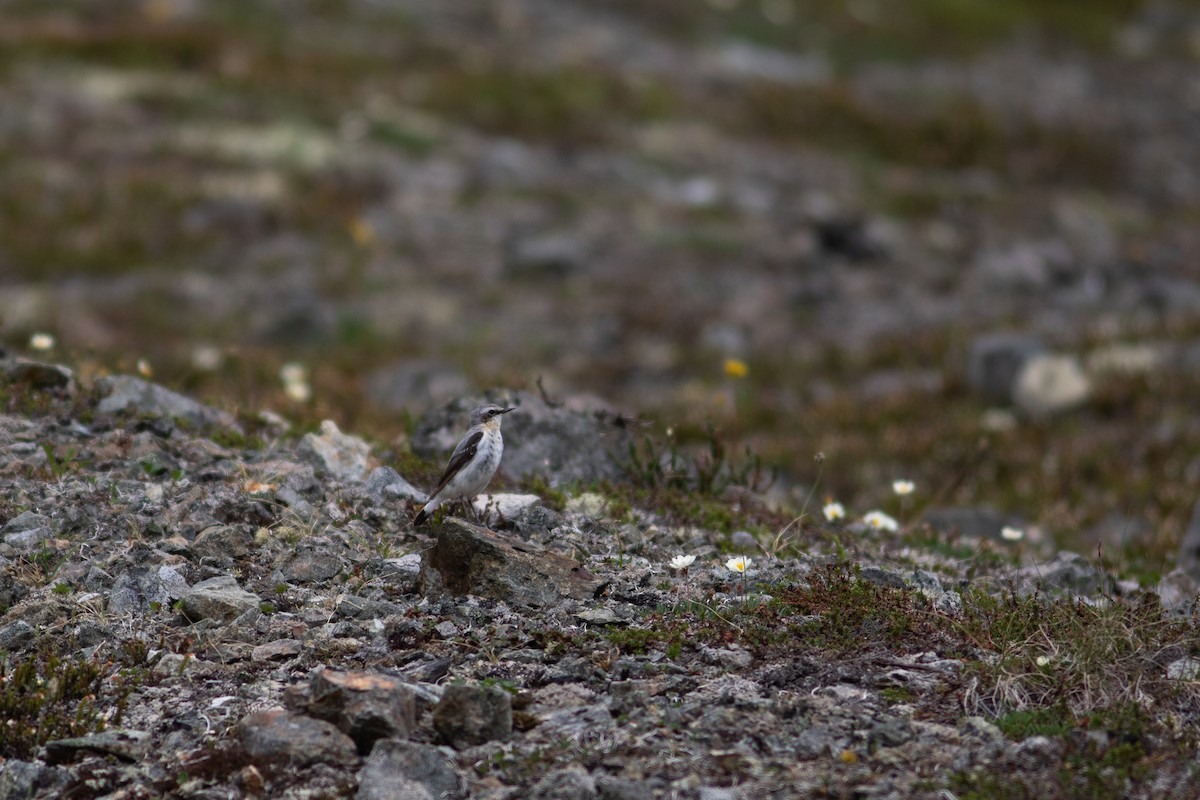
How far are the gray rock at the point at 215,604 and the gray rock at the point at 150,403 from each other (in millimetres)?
2145

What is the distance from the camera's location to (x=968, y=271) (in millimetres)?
17938

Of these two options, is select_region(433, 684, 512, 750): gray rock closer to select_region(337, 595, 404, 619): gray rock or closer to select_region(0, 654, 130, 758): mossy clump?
select_region(337, 595, 404, 619): gray rock

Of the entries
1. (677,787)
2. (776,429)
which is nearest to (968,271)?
(776,429)

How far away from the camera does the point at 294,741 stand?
438cm

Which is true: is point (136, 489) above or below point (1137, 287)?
above

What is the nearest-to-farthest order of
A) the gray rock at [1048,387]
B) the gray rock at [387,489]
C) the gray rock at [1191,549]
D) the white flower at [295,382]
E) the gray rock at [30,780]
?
1. the gray rock at [30,780]
2. the gray rock at [387,489]
3. the gray rock at [1191,549]
4. the white flower at [295,382]
5. the gray rock at [1048,387]

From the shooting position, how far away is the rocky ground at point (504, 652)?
14.2ft

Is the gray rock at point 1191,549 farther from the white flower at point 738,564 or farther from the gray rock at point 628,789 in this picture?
the gray rock at point 628,789

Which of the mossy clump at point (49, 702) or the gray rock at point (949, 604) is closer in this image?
the mossy clump at point (49, 702)

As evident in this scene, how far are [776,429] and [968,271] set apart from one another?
6796 mm

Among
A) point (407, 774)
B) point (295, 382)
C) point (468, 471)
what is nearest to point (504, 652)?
point (407, 774)

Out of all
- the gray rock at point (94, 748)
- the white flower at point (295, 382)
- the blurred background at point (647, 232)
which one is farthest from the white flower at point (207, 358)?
the gray rock at point (94, 748)

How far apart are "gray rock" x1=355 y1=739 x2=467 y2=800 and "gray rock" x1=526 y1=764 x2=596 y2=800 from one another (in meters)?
0.27

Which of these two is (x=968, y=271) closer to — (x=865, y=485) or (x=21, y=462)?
(x=865, y=485)
